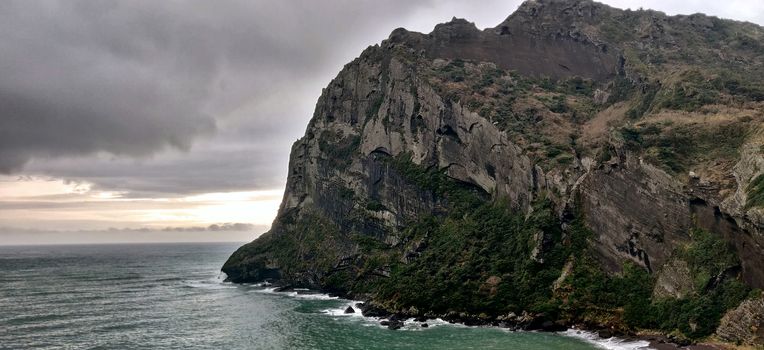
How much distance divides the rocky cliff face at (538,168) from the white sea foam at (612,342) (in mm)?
4110

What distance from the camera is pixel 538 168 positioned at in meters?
82.6

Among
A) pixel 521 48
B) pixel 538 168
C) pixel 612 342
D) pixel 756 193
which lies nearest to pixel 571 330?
pixel 612 342

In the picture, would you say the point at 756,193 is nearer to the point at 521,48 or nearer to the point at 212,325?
the point at 212,325

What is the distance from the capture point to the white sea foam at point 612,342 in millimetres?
54625

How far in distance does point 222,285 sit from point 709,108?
109726 mm

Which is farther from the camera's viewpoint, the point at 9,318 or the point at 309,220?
the point at 309,220

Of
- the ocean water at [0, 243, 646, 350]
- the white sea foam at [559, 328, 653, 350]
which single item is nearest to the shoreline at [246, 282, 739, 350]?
the white sea foam at [559, 328, 653, 350]

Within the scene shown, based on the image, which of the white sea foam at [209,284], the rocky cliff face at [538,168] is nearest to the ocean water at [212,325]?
the white sea foam at [209,284]

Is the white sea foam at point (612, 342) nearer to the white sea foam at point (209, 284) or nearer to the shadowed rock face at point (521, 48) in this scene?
the white sea foam at point (209, 284)

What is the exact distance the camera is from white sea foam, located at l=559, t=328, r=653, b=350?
54.6 meters

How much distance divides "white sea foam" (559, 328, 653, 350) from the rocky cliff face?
411 centimetres

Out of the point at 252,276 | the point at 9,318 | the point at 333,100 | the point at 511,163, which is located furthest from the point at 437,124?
the point at 9,318

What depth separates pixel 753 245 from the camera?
173 feet

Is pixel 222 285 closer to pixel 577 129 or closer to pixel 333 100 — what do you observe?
pixel 333 100
